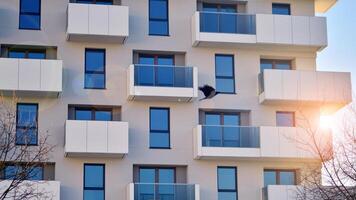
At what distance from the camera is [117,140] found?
112 ft

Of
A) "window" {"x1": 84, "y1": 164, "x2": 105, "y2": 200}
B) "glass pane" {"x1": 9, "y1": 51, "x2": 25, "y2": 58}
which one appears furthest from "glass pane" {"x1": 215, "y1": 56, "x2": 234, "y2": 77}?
"glass pane" {"x1": 9, "y1": 51, "x2": 25, "y2": 58}

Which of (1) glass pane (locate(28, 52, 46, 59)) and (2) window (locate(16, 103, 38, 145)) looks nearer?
(2) window (locate(16, 103, 38, 145))

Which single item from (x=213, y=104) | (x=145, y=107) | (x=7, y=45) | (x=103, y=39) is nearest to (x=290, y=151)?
(x=213, y=104)

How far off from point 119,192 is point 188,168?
2.78 meters

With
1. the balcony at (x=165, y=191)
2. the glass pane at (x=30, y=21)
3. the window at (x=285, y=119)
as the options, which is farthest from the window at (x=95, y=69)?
the window at (x=285, y=119)

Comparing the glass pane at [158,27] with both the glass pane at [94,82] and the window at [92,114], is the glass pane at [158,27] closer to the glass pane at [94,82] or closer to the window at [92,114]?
the glass pane at [94,82]

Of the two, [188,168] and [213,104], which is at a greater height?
A: [213,104]

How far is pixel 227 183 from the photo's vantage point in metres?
36.1

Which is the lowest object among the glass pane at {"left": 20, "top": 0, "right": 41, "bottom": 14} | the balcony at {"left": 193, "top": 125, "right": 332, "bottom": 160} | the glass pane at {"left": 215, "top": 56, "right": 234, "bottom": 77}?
the balcony at {"left": 193, "top": 125, "right": 332, "bottom": 160}

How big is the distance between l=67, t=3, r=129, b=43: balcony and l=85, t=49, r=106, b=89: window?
0.90m

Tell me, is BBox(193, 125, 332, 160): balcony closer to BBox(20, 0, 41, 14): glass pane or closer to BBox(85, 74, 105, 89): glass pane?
BBox(85, 74, 105, 89): glass pane

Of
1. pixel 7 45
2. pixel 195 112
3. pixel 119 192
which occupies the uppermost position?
pixel 7 45

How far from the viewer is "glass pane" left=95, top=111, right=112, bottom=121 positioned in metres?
35.8

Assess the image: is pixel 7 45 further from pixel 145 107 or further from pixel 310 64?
pixel 310 64
